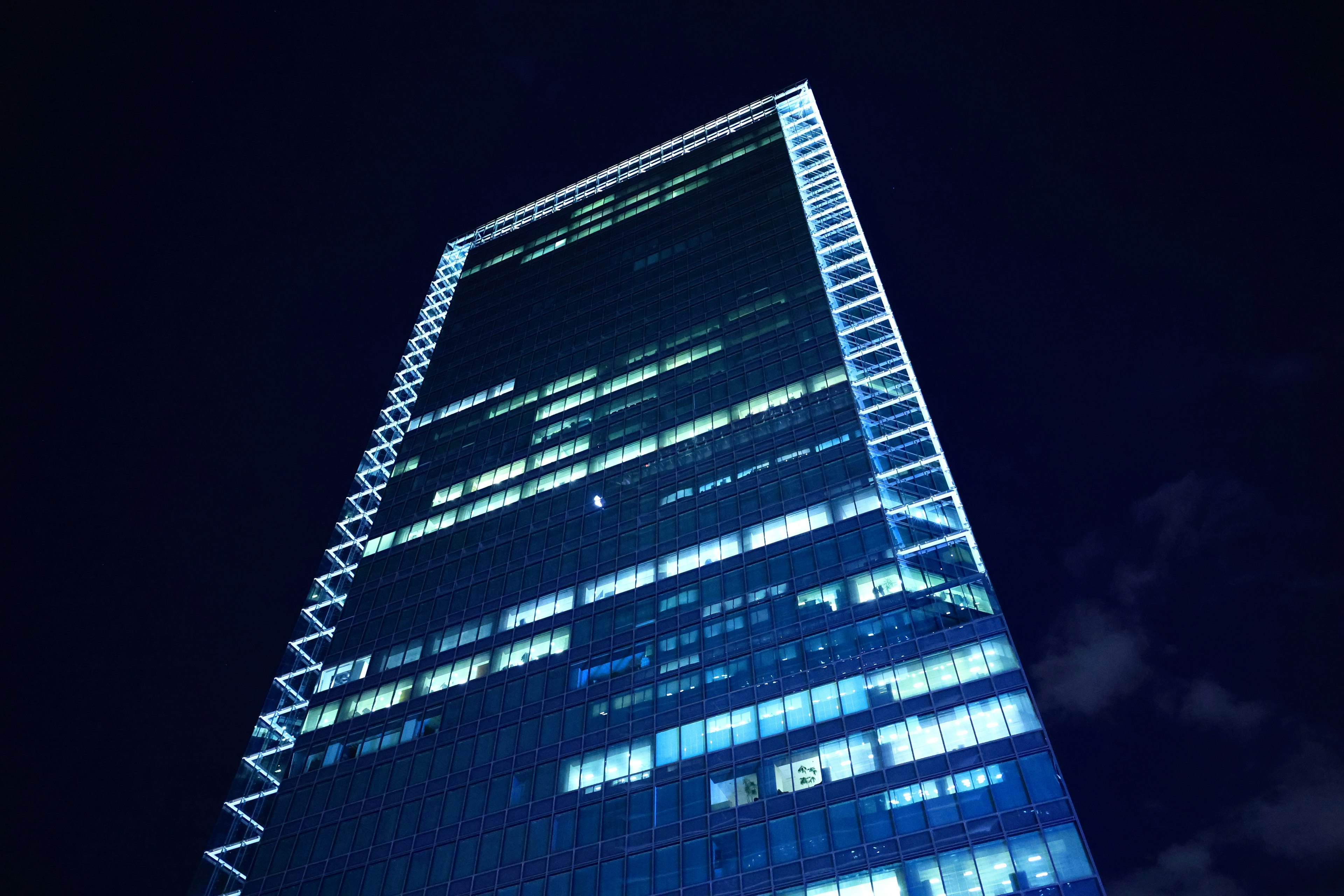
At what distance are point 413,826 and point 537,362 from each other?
149ft

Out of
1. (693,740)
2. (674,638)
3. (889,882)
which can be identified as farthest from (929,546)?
(889,882)

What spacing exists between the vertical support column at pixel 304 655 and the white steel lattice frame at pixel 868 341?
133 ft

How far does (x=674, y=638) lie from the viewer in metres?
55.0

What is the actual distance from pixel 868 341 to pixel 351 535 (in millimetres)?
44223

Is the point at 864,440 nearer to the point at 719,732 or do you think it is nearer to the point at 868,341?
the point at 868,341

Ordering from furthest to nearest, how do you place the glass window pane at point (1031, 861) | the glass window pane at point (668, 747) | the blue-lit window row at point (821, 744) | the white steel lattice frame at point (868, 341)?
1. the white steel lattice frame at point (868, 341)
2. the glass window pane at point (668, 747)
3. the blue-lit window row at point (821, 744)
4. the glass window pane at point (1031, 861)

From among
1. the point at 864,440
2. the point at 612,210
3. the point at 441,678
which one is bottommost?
the point at 441,678

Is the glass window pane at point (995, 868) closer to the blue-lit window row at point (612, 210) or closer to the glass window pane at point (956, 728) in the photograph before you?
the glass window pane at point (956, 728)

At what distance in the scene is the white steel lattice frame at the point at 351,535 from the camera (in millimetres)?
58562

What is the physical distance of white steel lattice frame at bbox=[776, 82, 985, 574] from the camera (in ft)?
181

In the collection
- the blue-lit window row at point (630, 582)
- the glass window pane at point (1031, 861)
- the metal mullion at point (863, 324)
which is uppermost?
the metal mullion at point (863, 324)

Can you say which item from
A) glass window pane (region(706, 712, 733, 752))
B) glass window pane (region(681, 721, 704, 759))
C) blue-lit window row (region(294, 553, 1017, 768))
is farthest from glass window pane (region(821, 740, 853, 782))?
glass window pane (region(681, 721, 704, 759))

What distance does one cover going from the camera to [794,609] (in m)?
52.2

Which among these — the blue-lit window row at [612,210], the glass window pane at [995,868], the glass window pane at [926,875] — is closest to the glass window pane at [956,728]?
the glass window pane at [995,868]
